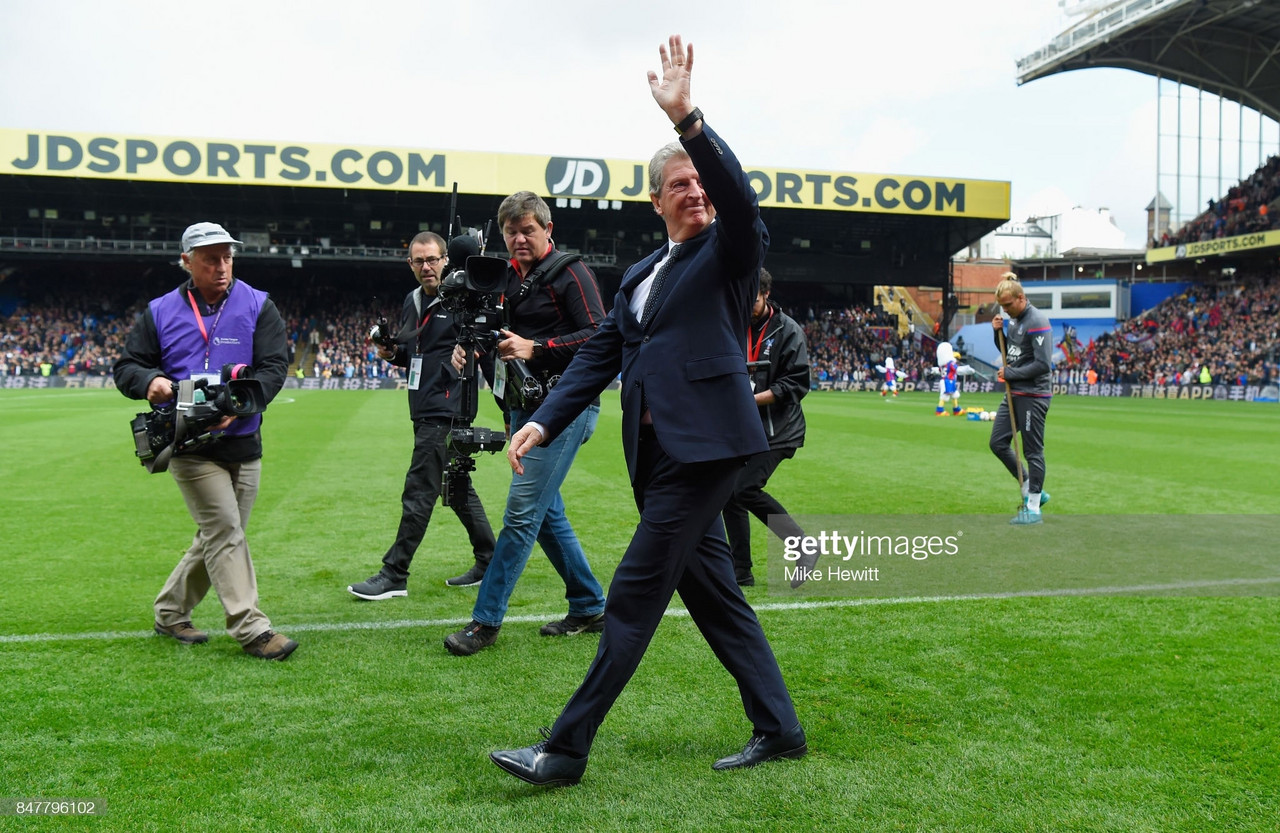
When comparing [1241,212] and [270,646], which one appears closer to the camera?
[270,646]

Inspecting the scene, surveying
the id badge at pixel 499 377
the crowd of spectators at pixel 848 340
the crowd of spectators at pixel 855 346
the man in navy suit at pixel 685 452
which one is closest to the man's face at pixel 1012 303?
the id badge at pixel 499 377

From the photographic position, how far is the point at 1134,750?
3305 mm

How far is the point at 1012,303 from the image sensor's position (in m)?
8.05

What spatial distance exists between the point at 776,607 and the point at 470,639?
178 cm

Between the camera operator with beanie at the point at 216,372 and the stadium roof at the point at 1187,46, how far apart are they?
3982 centimetres

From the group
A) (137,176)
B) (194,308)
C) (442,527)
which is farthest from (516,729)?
(137,176)

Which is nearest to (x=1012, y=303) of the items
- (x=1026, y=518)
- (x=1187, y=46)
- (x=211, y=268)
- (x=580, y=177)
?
(x=1026, y=518)

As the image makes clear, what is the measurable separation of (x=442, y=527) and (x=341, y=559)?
1.40 m

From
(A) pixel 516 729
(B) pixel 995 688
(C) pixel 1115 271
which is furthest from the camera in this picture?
(C) pixel 1115 271

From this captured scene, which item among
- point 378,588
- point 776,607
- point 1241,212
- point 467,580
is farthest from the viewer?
point 1241,212

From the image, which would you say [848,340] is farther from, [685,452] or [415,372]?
[685,452]

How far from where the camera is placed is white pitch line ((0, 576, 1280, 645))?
4.70 meters

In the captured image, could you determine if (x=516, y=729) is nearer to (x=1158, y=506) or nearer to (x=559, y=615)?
(x=559, y=615)

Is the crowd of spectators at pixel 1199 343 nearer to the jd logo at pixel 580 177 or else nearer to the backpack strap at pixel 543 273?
the jd logo at pixel 580 177
